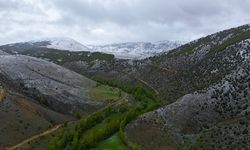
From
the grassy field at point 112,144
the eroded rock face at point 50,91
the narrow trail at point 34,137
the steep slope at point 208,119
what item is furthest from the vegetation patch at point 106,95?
the grassy field at point 112,144

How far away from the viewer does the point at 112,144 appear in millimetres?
126438

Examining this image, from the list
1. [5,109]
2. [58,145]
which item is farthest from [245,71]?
[5,109]

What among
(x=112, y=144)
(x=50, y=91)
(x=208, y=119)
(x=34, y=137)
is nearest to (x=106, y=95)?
(x=50, y=91)

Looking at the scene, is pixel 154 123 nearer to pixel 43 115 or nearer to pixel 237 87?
pixel 237 87

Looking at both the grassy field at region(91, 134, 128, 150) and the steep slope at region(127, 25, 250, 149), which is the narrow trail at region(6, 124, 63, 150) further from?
the steep slope at region(127, 25, 250, 149)

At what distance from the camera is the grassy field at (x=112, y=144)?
122 metres

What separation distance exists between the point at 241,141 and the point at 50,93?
9214 cm

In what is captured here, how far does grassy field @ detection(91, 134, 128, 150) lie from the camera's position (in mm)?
122169

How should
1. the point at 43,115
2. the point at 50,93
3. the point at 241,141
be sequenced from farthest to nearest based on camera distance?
1. the point at 50,93
2. the point at 43,115
3. the point at 241,141

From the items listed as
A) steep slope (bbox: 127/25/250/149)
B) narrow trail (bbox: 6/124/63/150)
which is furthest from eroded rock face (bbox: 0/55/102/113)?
steep slope (bbox: 127/25/250/149)

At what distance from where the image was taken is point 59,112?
556 feet

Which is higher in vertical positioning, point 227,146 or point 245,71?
point 245,71

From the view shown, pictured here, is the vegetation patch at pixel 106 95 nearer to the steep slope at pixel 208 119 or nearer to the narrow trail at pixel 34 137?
the narrow trail at pixel 34 137

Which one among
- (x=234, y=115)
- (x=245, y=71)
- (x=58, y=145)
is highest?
(x=245, y=71)
